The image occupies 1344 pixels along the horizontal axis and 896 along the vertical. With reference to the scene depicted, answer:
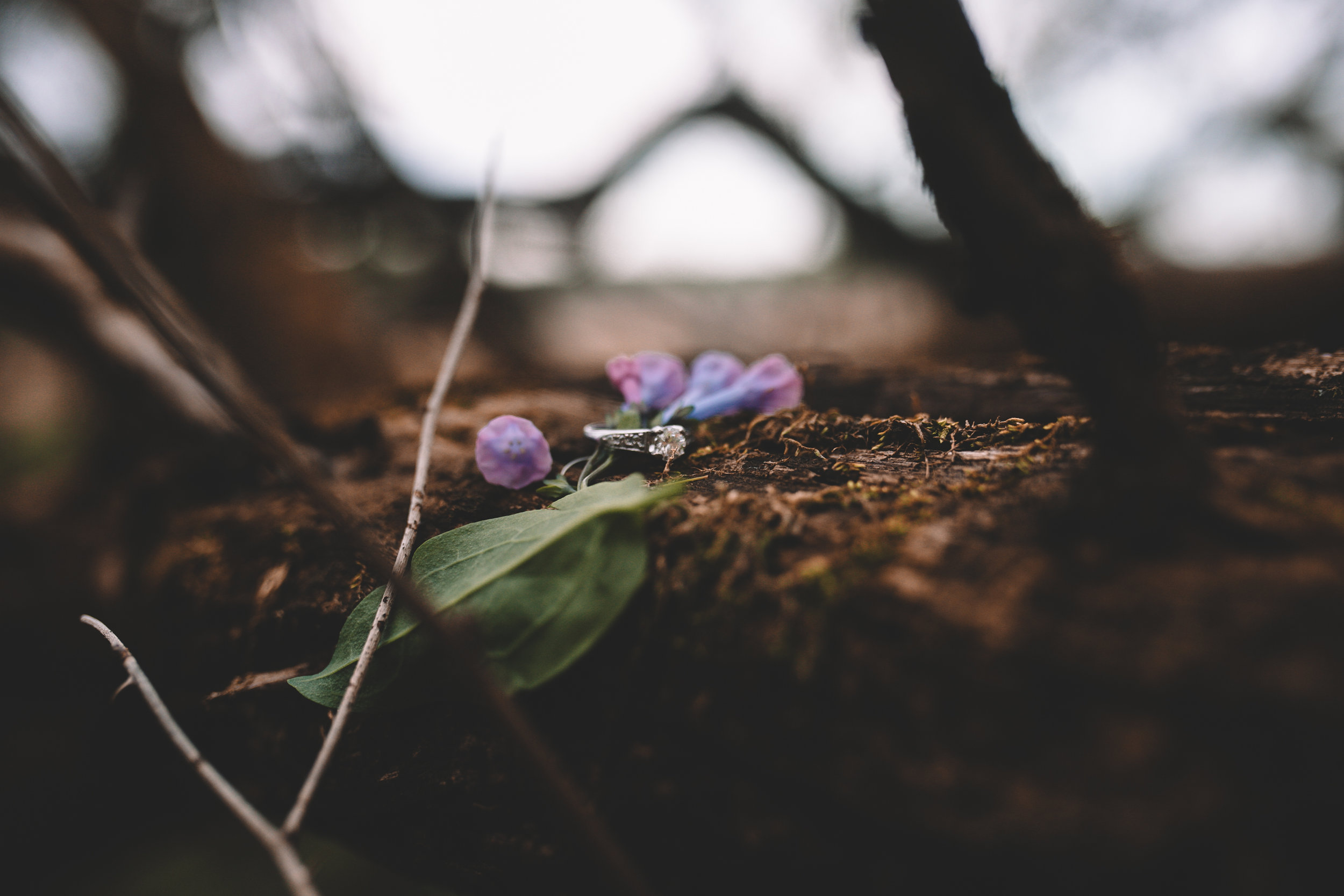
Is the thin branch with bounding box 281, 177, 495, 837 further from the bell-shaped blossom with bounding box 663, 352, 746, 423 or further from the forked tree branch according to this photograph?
the forked tree branch

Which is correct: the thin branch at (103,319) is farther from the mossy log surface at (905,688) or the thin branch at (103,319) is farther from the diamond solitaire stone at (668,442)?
the diamond solitaire stone at (668,442)

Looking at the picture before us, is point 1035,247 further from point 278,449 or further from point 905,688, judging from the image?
point 278,449

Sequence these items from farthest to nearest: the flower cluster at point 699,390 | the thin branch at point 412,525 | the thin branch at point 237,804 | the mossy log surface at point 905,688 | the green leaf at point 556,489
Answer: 1. the flower cluster at point 699,390
2. the green leaf at point 556,489
3. the thin branch at point 412,525
4. the thin branch at point 237,804
5. the mossy log surface at point 905,688

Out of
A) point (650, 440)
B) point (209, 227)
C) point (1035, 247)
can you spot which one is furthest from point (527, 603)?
point (209, 227)

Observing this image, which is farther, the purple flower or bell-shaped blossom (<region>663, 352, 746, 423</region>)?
bell-shaped blossom (<region>663, 352, 746, 423</region>)

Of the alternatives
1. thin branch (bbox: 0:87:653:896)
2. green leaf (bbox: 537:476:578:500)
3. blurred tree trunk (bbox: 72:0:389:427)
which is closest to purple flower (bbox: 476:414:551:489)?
green leaf (bbox: 537:476:578:500)

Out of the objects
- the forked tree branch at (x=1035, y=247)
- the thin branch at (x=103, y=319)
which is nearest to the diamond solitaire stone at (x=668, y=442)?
the forked tree branch at (x=1035, y=247)

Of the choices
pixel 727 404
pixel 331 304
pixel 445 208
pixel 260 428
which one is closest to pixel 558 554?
pixel 260 428
